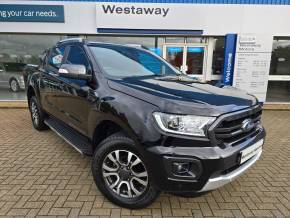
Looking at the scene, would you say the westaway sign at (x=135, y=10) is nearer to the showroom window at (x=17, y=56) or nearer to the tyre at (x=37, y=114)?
the showroom window at (x=17, y=56)

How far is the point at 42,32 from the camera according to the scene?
8.17 metres

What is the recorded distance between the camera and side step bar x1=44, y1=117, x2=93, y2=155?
134 inches

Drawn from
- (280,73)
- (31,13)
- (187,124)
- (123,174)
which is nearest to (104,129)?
(123,174)

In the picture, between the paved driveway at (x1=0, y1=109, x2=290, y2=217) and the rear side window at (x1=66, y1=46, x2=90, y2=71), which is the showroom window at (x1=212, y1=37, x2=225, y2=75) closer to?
the paved driveway at (x1=0, y1=109, x2=290, y2=217)

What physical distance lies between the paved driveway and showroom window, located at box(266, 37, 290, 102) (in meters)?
4.90

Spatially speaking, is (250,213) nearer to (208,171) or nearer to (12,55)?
(208,171)

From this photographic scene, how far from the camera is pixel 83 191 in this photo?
3.20 meters

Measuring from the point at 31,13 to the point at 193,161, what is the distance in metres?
7.73

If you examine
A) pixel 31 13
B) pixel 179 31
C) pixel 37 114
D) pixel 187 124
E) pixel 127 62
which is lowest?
pixel 37 114

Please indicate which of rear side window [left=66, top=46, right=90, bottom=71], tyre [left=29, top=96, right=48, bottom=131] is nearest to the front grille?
rear side window [left=66, top=46, right=90, bottom=71]

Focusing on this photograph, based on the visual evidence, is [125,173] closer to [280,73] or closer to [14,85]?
[14,85]

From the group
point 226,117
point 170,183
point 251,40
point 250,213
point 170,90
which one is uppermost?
point 251,40

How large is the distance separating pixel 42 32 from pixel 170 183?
751 centimetres

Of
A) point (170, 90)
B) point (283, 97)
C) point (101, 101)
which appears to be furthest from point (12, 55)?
point (283, 97)
